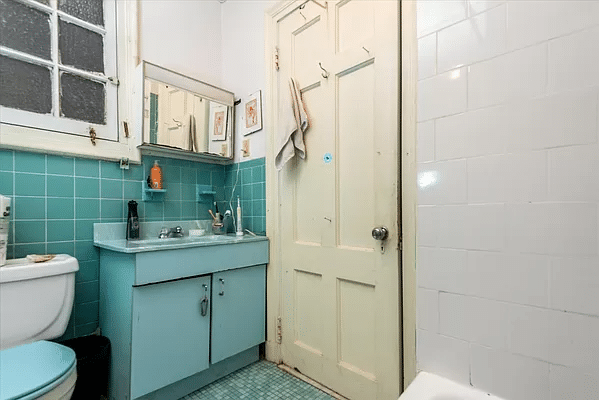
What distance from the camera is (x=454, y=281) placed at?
35.6 inches

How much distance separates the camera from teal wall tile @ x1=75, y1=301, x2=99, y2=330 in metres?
1.58

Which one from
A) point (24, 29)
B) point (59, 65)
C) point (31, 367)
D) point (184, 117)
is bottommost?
point (31, 367)

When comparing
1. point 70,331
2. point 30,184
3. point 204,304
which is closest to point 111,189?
point 30,184

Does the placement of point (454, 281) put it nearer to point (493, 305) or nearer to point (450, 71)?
point (493, 305)

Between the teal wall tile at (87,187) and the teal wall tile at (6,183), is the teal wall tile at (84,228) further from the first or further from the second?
the teal wall tile at (6,183)

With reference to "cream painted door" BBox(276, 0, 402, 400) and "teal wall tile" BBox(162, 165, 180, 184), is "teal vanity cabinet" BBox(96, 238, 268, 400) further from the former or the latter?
"teal wall tile" BBox(162, 165, 180, 184)

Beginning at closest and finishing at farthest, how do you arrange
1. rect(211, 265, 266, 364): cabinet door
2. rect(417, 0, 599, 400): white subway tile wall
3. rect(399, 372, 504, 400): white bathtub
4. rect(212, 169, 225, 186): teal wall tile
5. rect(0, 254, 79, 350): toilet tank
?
rect(417, 0, 599, 400): white subway tile wall, rect(399, 372, 504, 400): white bathtub, rect(0, 254, 79, 350): toilet tank, rect(211, 265, 266, 364): cabinet door, rect(212, 169, 225, 186): teal wall tile

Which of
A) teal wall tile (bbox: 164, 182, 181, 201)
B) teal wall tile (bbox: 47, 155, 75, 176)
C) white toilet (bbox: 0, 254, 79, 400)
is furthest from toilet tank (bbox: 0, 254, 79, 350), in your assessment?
teal wall tile (bbox: 164, 182, 181, 201)

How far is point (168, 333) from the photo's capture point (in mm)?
1442

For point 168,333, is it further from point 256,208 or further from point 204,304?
point 256,208

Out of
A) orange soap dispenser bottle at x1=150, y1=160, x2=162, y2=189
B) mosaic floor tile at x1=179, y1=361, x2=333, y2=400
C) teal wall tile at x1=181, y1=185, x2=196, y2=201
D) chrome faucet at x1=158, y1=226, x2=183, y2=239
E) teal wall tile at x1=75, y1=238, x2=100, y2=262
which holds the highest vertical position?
orange soap dispenser bottle at x1=150, y1=160, x2=162, y2=189

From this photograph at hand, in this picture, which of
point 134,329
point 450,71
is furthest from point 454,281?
point 134,329

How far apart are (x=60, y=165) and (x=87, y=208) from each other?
26 centimetres

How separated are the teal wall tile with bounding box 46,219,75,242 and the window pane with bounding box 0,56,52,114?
0.57 meters
